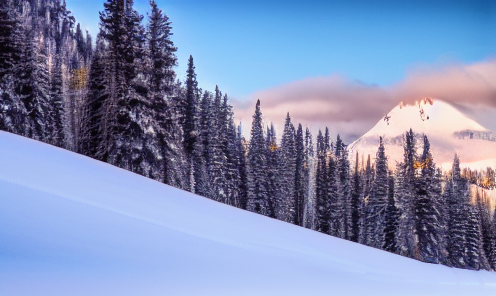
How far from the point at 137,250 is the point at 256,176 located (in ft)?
22.1

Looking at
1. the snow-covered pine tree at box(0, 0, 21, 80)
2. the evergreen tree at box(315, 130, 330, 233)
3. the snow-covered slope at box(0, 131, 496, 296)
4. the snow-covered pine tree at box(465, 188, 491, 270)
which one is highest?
the snow-covered pine tree at box(0, 0, 21, 80)

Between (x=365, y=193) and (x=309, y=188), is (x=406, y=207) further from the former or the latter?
(x=309, y=188)

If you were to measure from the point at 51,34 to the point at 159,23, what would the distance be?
217 cm

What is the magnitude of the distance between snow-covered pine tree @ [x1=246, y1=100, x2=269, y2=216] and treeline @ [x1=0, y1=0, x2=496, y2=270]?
0.08 ft

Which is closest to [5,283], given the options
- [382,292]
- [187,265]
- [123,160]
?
[187,265]

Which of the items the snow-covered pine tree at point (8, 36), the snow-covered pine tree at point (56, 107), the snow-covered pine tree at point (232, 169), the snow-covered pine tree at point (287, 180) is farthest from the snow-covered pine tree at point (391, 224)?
the snow-covered pine tree at point (8, 36)

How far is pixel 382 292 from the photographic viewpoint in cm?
242

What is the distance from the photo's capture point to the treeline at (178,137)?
284 inches

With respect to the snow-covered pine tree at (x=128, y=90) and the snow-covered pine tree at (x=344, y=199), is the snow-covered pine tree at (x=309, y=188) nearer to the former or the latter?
the snow-covered pine tree at (x=344, y=199)

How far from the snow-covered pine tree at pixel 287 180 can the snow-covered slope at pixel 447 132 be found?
2.28 m

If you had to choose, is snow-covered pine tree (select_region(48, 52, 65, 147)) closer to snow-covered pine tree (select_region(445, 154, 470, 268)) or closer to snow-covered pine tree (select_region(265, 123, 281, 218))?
snow-covered pine tree (select_region(265, 123, 281, 218))

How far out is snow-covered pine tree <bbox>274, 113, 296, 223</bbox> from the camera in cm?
874

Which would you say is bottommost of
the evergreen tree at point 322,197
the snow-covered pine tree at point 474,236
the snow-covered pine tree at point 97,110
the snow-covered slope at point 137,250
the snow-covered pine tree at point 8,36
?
the snow-covered slope at point 137,250

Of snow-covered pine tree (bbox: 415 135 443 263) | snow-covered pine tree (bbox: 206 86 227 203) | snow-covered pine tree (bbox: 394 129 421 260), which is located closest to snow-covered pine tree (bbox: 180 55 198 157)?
snow-covered pine tree (bbox: 206 86 227 203)
